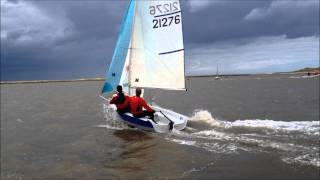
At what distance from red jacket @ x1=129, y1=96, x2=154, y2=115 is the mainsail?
103 inches

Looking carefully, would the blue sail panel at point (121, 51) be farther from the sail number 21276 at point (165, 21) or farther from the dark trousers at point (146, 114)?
the dark trousers at point (146, 114)

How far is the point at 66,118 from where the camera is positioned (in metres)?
25.5

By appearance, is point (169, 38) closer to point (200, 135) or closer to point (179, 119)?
point (179, 119)

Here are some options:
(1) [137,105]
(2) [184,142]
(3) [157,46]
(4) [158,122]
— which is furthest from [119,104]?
(2) [184,142]

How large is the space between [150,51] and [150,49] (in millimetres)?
96

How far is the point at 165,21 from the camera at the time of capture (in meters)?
19.0

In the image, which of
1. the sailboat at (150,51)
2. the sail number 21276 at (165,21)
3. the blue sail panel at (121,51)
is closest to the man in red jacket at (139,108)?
the sailboat at (150,51)

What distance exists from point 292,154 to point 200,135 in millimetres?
4626

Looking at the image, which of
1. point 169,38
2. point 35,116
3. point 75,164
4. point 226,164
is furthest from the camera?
point 35,116

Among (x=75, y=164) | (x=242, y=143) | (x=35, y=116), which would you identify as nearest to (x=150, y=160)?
(x=75, y=164)

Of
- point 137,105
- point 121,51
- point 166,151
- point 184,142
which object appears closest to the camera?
point 166,151

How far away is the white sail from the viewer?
62.0 ft

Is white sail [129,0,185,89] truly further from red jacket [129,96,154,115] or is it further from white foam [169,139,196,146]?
white foam [169,139,196,146]

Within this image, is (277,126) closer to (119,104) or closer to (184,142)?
(184,142)
